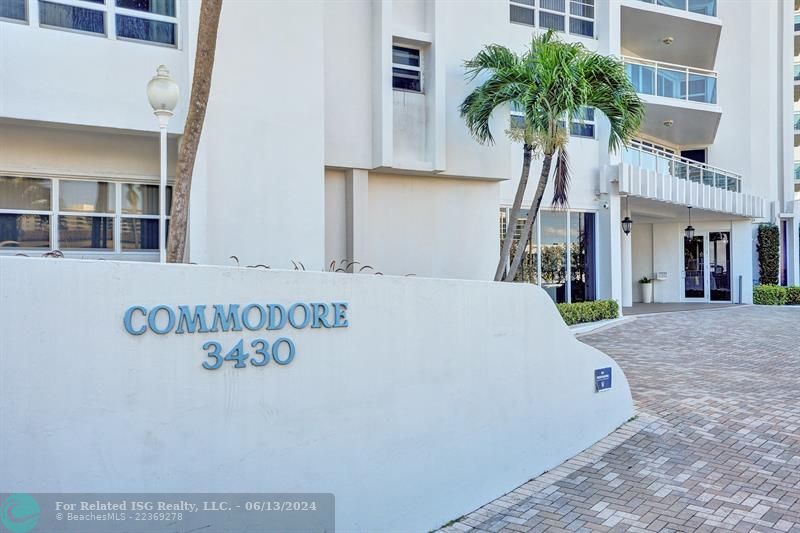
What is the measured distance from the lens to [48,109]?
8.22 meters

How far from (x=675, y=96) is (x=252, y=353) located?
18.8m

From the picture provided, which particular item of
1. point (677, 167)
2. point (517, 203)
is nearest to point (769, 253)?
point (677, 167)

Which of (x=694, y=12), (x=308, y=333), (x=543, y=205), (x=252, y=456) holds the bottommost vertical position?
(x=252, y=456)

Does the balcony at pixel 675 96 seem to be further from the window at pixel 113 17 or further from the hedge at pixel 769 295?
the window at pixel 113 17

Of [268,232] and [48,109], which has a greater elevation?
[48,109]

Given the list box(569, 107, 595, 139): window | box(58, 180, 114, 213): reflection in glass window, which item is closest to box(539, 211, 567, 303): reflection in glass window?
box(569, 107, 595, 139): window

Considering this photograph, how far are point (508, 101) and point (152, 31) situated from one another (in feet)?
20.9

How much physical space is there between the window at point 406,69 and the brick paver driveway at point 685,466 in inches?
258

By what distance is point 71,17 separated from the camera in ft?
27.8

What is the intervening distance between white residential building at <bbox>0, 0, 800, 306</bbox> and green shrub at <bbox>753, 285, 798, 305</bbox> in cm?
450

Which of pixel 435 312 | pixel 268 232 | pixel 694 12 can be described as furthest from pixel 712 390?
pixel 694 12

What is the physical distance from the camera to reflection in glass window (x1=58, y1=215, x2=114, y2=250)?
9.27 m

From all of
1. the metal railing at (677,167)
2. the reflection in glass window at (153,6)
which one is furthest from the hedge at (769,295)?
the reflection in glass window at (153,6)

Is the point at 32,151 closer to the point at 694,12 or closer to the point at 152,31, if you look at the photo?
the point at 152,31
